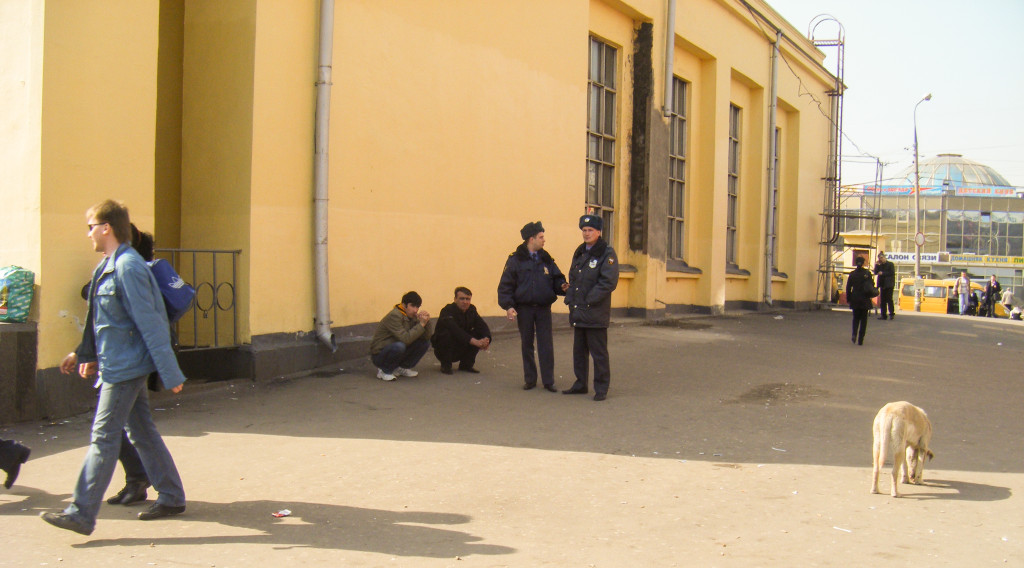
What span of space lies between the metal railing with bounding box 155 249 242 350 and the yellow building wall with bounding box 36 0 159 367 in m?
1.00

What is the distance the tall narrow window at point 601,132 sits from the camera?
1401 cm

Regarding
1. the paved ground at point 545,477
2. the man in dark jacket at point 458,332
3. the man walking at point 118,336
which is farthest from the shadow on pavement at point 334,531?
the man in dark jacket at point 458,332

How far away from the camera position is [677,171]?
1716 cm

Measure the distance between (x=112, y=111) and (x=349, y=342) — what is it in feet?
11.3

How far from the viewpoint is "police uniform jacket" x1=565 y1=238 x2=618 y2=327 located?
26.4ft

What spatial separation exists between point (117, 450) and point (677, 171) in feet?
47.1

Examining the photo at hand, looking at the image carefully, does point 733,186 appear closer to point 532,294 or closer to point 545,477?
point 532,294

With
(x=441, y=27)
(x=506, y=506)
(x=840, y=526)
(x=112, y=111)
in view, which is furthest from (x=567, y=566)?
(x=441, y=27)

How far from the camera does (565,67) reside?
41.8 feet

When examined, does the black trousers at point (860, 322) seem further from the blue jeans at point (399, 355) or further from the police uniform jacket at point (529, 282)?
the blue jeans at point (399, 355)

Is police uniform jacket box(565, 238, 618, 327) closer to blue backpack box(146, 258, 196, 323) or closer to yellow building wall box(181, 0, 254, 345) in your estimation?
yellow building wall box(181, 0, 254, 345)

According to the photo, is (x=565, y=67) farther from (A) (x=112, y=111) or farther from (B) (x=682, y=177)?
(A) (x=112, y=111)

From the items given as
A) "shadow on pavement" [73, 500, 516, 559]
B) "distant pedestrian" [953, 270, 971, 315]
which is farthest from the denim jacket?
"distant pedestrian" [953, 270, 971, 315]

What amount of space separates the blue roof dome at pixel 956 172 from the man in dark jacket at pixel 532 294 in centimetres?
6851
